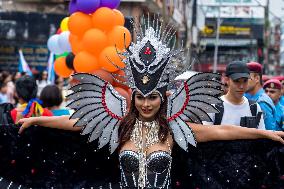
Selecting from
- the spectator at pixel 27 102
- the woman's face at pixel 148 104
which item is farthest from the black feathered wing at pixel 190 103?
the spectator at pixel 27 102

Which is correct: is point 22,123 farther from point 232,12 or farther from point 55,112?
point 232,12

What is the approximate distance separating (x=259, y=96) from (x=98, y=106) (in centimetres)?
253

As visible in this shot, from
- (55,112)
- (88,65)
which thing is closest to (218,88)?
(55,112)

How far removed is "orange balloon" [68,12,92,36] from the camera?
27.1 ft

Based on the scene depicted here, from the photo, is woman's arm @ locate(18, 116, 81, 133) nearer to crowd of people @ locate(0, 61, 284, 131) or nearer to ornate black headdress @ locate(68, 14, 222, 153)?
ornate black headdress @ locate(68, 14, 222, 153)

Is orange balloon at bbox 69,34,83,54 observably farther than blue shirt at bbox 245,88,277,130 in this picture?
Yes

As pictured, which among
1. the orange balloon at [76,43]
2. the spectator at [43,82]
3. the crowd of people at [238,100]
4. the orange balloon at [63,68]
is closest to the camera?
the crowd of people at [238,100]

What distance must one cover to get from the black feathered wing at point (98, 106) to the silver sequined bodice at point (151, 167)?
23 cm

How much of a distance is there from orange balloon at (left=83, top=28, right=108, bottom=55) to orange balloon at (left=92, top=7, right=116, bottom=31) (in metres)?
0.09

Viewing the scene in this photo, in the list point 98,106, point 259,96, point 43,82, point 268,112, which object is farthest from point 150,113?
point 43,82

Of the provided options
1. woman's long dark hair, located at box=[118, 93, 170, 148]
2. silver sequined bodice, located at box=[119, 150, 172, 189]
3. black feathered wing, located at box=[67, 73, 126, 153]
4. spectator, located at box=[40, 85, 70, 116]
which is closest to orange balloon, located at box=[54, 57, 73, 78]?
spectator, located at box=[40, 85, 70, 116]

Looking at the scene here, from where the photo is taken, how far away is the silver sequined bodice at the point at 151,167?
440 centimetres

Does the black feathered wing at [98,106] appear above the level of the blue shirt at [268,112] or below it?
above

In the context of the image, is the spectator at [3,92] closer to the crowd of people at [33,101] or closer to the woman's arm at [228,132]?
the crowd of people at [33,101]
